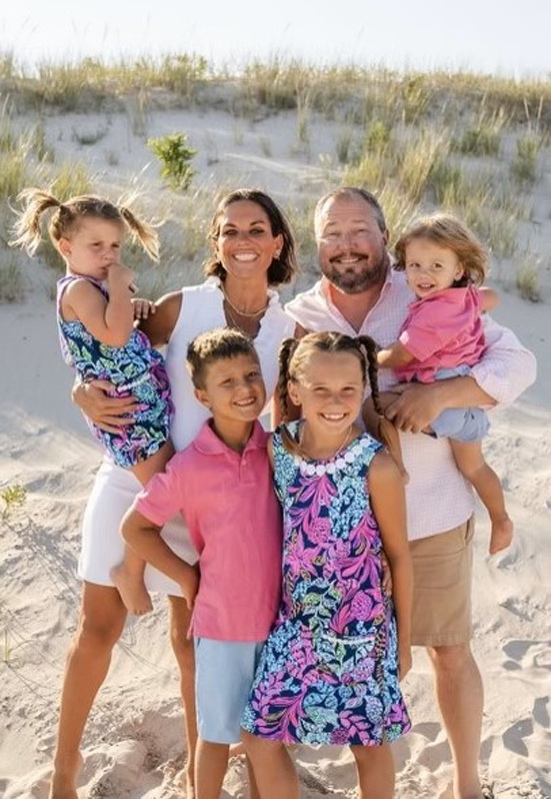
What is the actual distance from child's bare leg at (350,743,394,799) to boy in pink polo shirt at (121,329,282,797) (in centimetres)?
38

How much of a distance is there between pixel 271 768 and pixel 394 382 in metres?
1.28

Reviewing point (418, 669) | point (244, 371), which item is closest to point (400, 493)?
point (244, 371)

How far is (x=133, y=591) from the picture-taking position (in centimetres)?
348

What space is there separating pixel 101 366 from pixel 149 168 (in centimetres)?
653

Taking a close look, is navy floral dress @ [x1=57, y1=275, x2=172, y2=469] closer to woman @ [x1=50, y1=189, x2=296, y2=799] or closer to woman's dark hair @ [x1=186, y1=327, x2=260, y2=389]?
woman @ [x1=50, y1=189, x2=296, y2=799]

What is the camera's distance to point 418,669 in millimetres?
4863

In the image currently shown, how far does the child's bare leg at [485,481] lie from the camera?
3.63m

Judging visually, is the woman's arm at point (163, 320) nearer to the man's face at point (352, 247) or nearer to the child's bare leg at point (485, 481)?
the man's face at point (352, 247)

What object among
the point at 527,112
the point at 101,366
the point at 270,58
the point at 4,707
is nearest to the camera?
the point at 101,366

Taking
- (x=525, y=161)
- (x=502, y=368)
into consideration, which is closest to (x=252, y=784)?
(x=502, y=368)

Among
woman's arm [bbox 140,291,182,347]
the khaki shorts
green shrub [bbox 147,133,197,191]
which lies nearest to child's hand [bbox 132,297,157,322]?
woman's arm [bbox 140,291,182,347]

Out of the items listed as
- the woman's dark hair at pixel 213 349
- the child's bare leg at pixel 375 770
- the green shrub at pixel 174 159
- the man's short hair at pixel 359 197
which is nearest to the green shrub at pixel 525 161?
the green shrub at pixel 174 159

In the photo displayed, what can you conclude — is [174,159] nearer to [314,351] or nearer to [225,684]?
[314,351]

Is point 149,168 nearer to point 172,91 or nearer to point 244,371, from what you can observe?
point 172,91
